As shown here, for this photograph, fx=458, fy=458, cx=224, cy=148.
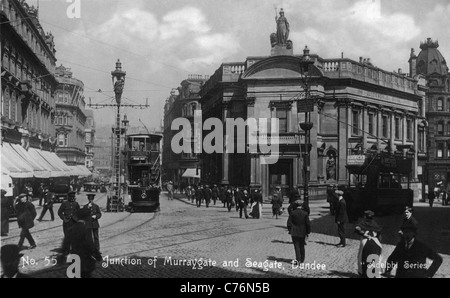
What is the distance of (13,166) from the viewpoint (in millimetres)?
18719

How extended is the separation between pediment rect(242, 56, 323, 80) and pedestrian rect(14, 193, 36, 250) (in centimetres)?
2285

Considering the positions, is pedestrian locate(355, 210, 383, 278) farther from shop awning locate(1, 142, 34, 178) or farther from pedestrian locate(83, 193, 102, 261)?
shop awning locate(1, 142, 34, 178)

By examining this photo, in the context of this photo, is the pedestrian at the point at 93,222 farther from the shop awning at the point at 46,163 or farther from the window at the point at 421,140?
the window at the point at 421,140

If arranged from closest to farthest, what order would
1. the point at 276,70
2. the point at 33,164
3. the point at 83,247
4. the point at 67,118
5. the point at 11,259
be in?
1. the point at 11,259
2. the point at 83,247
3. the point at 33,164
4. the point at 276,70
5. the point at 67,118

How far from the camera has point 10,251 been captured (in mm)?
7699

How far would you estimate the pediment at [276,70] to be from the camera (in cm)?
3284

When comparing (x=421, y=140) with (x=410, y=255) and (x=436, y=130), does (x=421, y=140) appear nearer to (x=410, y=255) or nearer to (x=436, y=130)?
A: (x=436, y=130)

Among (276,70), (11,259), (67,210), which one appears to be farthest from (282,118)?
(11,259)

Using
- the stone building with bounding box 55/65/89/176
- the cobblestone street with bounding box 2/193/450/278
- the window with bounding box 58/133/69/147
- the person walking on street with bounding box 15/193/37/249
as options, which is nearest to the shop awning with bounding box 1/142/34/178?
the cobblestone street with bounding box 2/193/450/278

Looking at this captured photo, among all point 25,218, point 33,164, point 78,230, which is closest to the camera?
point 78,230

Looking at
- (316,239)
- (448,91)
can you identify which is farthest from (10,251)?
(448,91)

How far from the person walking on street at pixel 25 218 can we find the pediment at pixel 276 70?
75.0 ft

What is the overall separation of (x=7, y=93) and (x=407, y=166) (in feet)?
71.7

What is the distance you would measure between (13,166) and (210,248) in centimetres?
1046
